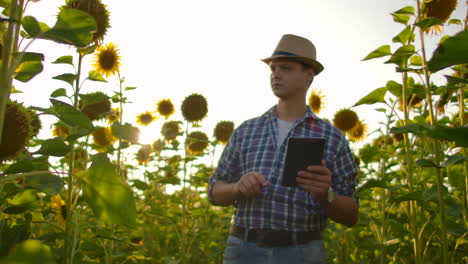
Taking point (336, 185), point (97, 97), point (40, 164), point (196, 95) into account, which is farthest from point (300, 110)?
point (196, 95)

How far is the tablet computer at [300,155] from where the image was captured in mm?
2064

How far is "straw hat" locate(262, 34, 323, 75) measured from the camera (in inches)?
106

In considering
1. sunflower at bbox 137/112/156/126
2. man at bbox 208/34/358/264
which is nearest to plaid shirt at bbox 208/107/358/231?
man at bbox 208/34/358/264

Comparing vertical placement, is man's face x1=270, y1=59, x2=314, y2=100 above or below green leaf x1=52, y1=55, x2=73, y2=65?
above

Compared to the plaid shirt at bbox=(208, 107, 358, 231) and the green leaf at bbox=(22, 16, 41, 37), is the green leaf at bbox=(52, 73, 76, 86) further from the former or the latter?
the green leaf at bbox=(22, 16, 41, 37)

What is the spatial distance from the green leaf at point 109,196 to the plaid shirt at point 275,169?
68.9 inches

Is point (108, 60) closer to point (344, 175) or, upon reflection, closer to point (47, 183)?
point (344, 175)

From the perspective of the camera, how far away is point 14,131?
1.12m

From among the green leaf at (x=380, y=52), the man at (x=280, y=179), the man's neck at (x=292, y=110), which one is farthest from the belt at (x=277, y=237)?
the green leaf at (x=380, y=52)

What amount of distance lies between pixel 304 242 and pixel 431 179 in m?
0.83

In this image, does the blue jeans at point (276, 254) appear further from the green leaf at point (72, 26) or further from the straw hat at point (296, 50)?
the green leaf at point (72, 26)

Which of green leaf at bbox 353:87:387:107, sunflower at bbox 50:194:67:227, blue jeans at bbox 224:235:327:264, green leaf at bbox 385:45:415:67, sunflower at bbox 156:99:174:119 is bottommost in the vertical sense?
blue jeans at bbox 224:235:327:264

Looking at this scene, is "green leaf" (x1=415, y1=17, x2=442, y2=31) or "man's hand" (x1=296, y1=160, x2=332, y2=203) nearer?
"green leaf" (x1=415, y1=17, x2=442, y2=31)

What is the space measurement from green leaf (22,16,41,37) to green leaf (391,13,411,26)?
1.82 metres
